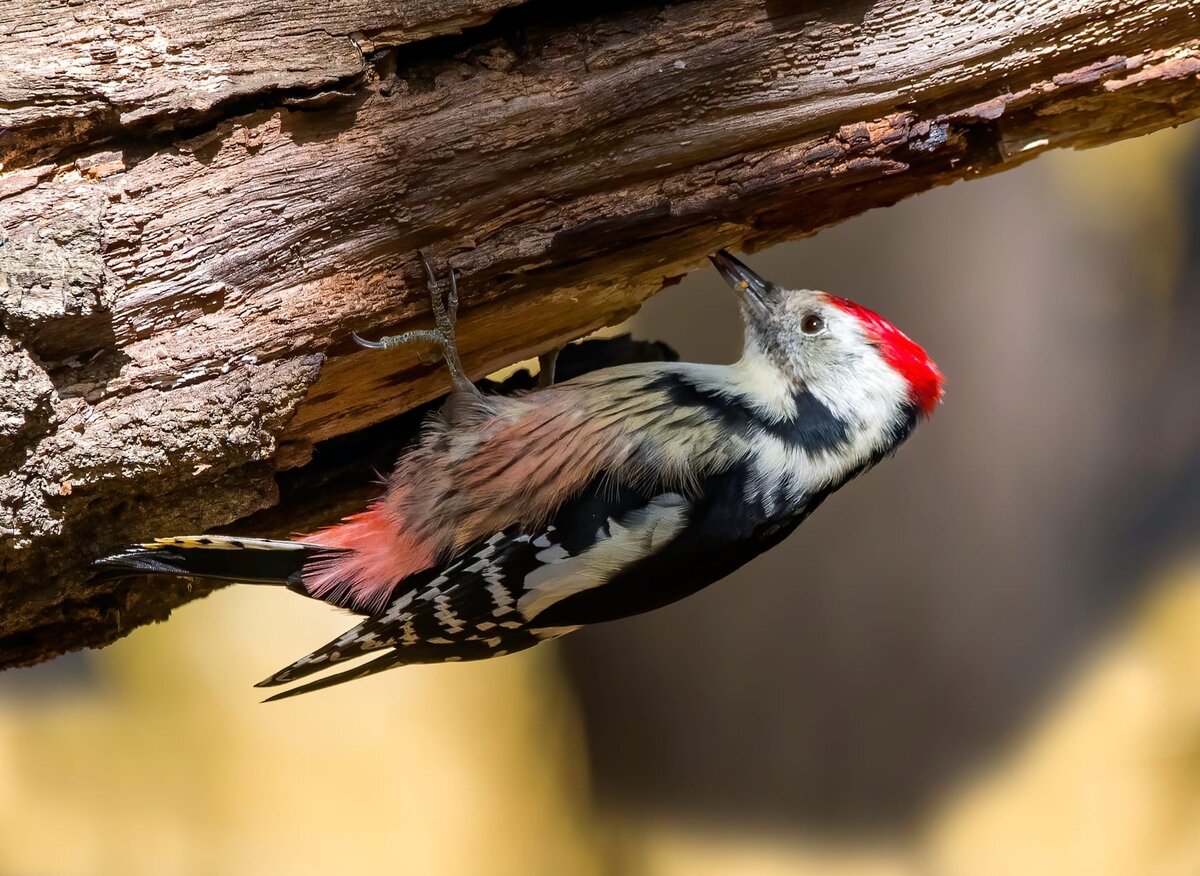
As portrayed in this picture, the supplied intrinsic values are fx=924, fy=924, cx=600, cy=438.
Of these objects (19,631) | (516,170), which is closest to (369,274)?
(516,170)

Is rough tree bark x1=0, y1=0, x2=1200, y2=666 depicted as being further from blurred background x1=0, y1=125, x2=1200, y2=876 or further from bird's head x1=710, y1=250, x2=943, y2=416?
blurred background x1=0, y1=125, x2=1200, y2=876

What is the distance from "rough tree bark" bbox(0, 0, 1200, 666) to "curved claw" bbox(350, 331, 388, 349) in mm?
33

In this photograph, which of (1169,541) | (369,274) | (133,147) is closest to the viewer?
(133,147)

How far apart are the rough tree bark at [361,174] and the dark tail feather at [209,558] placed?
59 millimetres

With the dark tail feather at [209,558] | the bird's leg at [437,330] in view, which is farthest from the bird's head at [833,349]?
the dark tail feather at [209,558]

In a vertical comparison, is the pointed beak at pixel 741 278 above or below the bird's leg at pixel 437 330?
below

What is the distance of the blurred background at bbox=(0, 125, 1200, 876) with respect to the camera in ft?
11.3

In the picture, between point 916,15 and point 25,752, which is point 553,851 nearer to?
point 25,752

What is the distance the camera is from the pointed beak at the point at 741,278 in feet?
7.14

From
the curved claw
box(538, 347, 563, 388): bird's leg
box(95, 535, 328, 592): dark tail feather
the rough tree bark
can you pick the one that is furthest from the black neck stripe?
box(95, 535, 328, 592): dark tail feather

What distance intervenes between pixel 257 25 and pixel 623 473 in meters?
1.13

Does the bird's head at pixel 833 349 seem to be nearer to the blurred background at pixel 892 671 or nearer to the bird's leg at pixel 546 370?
the bird's leg at pixel 546 370

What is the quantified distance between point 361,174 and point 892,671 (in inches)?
110

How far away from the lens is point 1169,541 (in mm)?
3504
